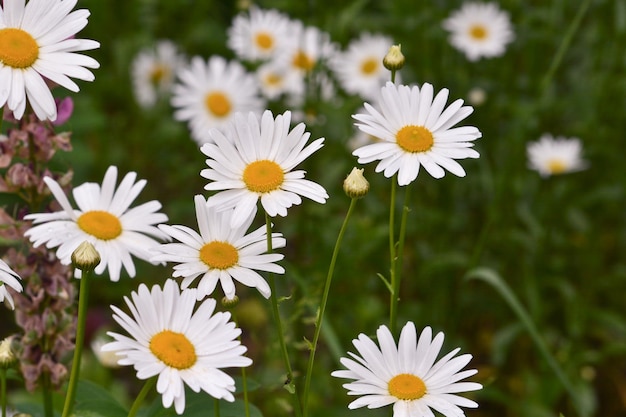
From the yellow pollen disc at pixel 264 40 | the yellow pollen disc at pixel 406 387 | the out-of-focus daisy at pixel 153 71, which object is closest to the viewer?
the yellow pollen disc at pixel 406 387

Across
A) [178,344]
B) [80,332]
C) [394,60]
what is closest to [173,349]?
[178,344]

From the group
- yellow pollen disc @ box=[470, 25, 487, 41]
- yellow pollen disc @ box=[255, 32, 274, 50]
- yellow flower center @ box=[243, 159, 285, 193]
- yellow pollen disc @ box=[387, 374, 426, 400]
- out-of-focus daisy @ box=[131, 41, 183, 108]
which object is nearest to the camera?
yellow pollen disc @ box=[387, 374, 426, 400]

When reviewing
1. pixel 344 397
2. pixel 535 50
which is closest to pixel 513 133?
pixel 535 50

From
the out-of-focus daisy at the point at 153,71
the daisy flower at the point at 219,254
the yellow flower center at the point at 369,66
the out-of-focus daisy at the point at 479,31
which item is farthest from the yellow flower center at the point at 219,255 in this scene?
the out-of-focus daisy at the point at 153,71

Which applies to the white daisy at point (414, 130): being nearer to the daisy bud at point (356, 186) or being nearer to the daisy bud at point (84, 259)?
the daisy bud at point (356, 186)

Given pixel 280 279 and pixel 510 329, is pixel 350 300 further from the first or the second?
pixel 510 329

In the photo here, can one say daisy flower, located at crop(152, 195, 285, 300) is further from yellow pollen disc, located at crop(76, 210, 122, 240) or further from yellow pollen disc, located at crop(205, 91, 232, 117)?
yellow pollen disc, located at crop(205, 91, 232, 117)

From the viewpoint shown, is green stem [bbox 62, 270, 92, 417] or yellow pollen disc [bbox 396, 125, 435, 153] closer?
green stem [bbox 62, 270, 92, 417]

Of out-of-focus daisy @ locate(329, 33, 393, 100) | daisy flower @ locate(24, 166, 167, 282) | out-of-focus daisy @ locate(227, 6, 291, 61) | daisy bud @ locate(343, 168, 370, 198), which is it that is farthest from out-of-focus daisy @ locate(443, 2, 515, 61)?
daisy bud @ locate(343, 168, 370, 198)
